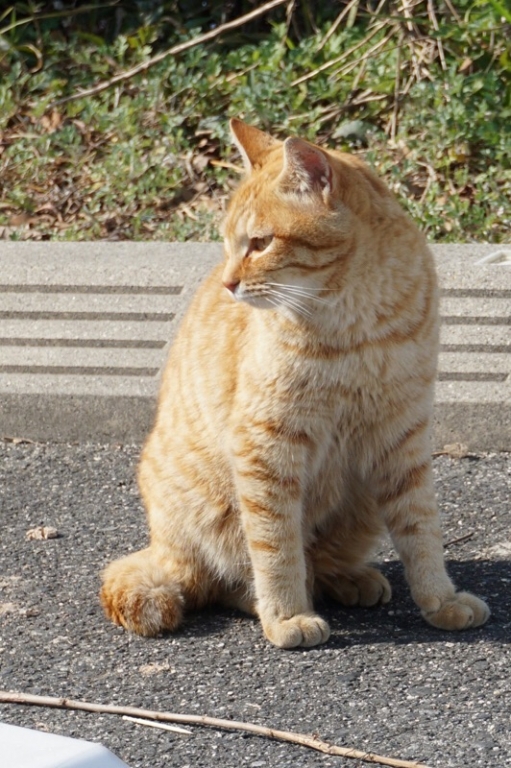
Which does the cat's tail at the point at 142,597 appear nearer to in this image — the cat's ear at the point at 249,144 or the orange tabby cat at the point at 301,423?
the orange tabby cat at the point at 301,423

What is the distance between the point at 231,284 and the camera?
127 inches

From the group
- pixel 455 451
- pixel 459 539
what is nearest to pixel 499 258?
pixel 455 451

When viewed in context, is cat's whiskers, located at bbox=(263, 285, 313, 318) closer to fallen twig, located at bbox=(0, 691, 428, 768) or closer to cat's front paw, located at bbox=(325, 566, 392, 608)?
cat's front paw, located at bbox=(325, 566, 392, 608)

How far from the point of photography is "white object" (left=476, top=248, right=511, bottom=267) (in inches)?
198

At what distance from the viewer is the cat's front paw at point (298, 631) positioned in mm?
3205

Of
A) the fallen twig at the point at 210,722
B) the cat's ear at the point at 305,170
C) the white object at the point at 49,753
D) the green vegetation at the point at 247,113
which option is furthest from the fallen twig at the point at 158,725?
the green vegetation at the point at 247,113

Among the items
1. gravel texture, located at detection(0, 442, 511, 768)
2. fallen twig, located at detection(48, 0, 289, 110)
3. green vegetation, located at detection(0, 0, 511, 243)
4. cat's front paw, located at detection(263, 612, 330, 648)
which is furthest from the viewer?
fallen twig, located at detection(48, 0, 289, 110)

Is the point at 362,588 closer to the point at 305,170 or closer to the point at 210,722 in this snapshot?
the point at 210,722

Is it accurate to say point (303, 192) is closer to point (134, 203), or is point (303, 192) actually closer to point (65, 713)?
point (65, 713)

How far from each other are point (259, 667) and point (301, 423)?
2.23ft

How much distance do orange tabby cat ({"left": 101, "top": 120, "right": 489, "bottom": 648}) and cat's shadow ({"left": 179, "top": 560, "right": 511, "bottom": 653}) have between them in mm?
46

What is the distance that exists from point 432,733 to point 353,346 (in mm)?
1062

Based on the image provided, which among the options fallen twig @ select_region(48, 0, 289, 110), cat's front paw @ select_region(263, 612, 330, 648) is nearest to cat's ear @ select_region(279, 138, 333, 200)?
cat's front paw @ select_region(263, 612, 330, 648)

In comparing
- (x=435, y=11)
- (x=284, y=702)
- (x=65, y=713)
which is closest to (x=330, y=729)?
(x=284, y=702)
